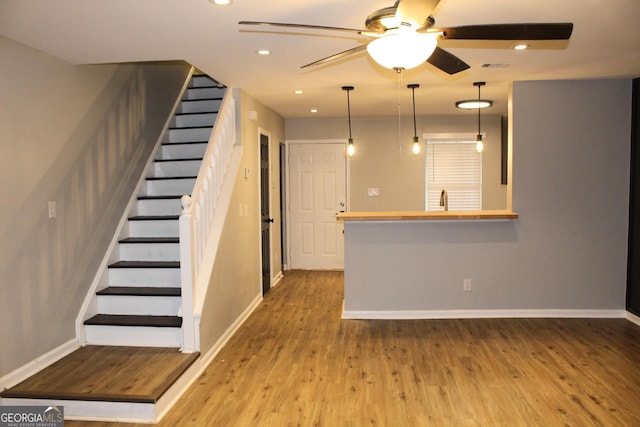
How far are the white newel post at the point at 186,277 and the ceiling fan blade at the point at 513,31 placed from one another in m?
2.31

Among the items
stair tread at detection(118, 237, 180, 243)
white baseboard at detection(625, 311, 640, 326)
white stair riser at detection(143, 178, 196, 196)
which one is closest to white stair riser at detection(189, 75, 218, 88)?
white stair riser at detection(143, 178, 196, 196)

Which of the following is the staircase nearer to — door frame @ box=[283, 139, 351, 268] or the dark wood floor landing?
the dark wood floor landing

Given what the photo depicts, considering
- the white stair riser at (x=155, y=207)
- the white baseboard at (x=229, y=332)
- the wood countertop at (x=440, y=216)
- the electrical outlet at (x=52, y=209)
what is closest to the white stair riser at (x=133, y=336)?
→ the white baseboard at (x=229, y=332)

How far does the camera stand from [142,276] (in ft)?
14.4

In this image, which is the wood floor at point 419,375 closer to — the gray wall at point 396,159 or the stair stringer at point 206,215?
the stair stringer at point 206,215

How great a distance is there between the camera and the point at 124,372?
340 cm

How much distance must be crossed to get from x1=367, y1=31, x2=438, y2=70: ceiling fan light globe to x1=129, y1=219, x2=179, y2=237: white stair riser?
3.28 meters

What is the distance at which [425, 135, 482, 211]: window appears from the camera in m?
7.52

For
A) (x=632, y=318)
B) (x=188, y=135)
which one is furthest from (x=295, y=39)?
(x=632, y=318)

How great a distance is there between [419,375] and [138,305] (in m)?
2.41

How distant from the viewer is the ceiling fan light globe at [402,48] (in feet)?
6.70

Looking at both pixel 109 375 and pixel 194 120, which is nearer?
pixel 109 375

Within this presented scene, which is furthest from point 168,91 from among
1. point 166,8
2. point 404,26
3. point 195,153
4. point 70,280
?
point 404,26

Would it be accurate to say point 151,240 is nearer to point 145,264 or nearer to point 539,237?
point 145,264
